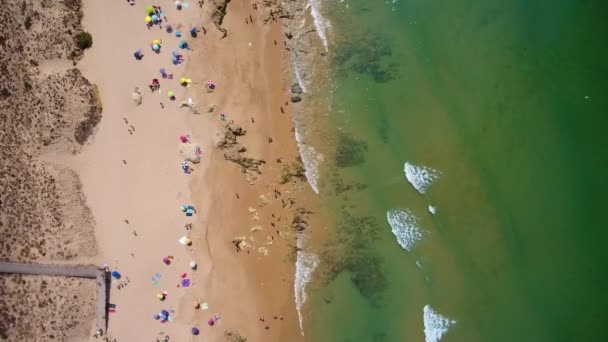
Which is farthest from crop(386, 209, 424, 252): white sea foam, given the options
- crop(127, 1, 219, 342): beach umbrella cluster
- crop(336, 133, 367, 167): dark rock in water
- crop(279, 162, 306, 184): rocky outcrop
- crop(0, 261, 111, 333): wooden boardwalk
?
crop(0, 261, 111, 333): wooden boardwalk

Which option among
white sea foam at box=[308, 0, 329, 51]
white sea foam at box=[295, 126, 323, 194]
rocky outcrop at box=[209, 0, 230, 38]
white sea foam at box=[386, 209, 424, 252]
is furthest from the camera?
white sea foam at box=[308, 0, 329, 51]

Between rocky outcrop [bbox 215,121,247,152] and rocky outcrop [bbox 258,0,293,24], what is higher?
rocky outcrop [bbox 258,0,293,24]

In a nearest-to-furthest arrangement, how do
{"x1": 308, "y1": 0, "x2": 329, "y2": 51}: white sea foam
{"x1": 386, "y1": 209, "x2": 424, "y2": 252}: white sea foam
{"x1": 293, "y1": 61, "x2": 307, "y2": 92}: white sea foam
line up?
{"x1": 386, "y1": 209, "x2": 424, "y2": 252}: white sea foam, {"x1": 293, "y1": 61, "x2": 307, "y2": 92}: white sea foam, {"x1": 308, "y1": 0, "x2": 329, "y2": 51}: white sea foam

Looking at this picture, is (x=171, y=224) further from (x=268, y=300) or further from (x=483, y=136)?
(x=483, y=136)

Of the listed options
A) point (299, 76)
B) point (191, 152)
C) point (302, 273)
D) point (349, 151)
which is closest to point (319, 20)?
point (299, 76)

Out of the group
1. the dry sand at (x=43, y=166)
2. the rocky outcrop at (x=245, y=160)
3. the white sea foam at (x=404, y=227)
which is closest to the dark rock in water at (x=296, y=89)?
the rocky outcrop at (x=245, y=160)

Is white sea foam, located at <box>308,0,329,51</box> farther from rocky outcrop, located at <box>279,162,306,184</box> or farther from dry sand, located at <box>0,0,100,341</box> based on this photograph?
dry sand, located at <box>0,0,100,341</box>

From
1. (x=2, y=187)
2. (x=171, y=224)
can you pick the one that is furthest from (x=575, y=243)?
(x=2, y=187)

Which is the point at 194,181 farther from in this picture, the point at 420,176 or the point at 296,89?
the point at 420,176

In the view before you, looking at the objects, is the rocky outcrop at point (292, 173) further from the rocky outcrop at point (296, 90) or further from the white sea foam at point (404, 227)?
the white sea foam at point (404, 227)
